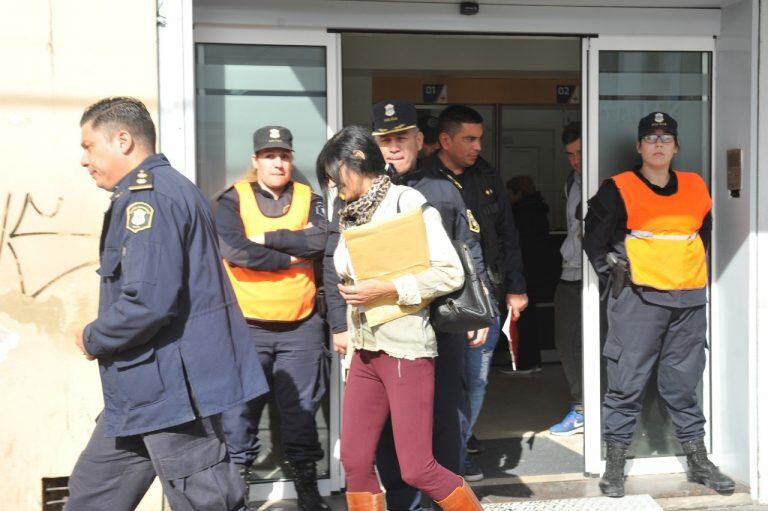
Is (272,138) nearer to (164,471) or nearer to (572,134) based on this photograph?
(164,471)

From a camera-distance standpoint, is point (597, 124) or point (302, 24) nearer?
point (302, 24)

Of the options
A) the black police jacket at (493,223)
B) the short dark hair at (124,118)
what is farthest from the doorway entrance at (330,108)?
the short dark hair at (124,118)

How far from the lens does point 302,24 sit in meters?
5.11

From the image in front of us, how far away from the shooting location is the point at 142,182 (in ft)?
11.1

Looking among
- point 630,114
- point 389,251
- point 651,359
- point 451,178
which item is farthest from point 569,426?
point 389,251

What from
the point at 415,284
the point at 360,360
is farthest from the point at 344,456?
the point at 415,284

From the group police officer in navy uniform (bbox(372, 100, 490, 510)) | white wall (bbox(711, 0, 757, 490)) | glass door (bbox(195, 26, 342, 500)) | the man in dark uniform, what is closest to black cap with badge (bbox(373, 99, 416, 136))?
police officer in navy uniform (bbox(372, 100, 490, 510))

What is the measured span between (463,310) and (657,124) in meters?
1.86

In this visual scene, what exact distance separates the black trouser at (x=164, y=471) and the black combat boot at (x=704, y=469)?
283 centimetres

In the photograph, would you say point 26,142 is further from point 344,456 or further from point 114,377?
point 344,456

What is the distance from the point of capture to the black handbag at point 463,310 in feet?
13.0

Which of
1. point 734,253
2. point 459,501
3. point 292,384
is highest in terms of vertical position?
point 734,253

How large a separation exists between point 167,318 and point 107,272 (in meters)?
0.29

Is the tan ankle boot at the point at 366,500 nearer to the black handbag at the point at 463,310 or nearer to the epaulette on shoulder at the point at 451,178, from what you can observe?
the black handbag at the point at 463,310
